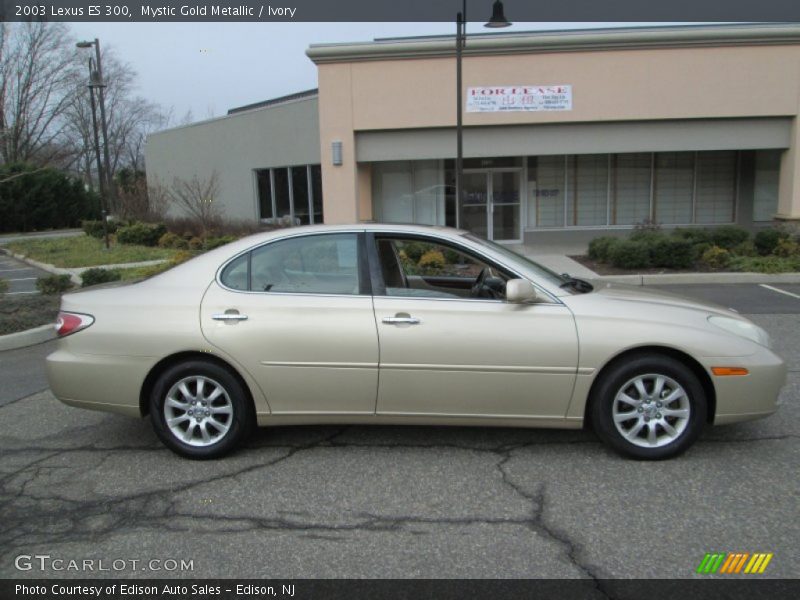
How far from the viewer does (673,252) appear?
44.4 ft

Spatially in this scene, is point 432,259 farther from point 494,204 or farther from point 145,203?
point 145,203

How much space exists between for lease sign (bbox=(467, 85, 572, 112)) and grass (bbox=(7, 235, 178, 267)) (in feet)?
28.6

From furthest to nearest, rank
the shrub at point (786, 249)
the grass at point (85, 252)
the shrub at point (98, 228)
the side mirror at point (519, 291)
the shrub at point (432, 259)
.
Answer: the shrub at point (98, 228) → the grass at point (85, 252) → the shrub at point (786, 249) → the shrub at point (432, 259) → the side mirror at point (519, 291)

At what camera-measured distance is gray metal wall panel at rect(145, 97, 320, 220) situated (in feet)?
76.5

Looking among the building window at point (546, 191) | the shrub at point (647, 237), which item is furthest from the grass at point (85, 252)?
the shrub at point (647, 237)

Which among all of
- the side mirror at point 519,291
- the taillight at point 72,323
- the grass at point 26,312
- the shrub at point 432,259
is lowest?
the grass at point 26,312

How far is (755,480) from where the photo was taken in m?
4.02

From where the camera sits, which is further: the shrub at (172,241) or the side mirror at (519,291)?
the shrub at (172,241)

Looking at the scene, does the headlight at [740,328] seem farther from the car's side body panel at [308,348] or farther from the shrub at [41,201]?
the shrub at [41,201]

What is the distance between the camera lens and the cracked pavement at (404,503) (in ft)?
10.7

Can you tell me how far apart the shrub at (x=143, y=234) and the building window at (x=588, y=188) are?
12724 mm

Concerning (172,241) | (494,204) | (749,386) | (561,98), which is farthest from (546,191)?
(749,386)

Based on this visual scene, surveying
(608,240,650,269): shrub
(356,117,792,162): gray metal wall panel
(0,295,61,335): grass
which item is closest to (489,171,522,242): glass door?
(356,117,792,162): gray metal wall panel

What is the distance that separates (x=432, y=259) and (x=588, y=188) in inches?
362
